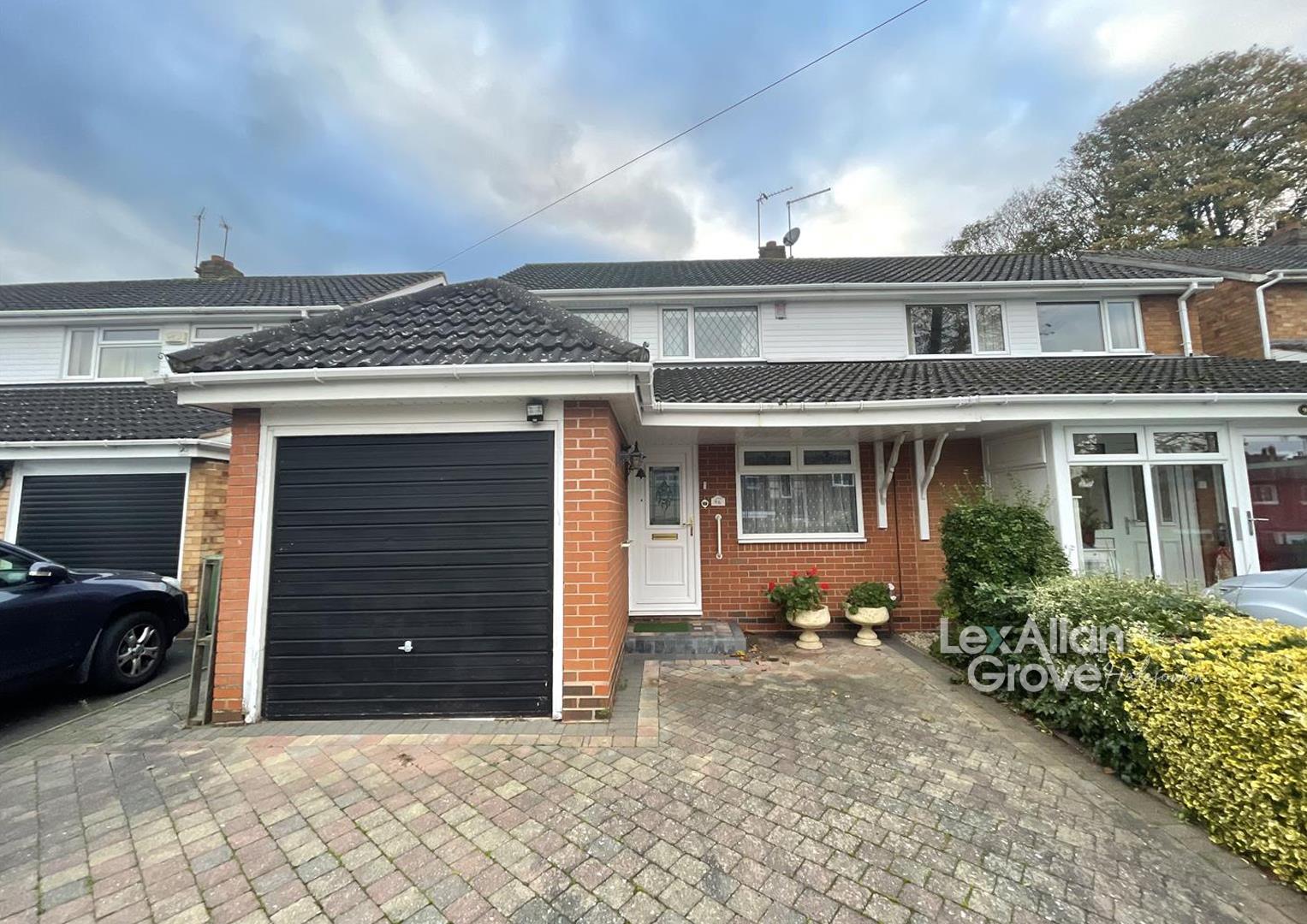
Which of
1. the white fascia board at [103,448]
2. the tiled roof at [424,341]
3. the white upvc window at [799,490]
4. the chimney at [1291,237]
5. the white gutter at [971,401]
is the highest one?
the chimney at [1291,237]

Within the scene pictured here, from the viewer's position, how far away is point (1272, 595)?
3912 millimetres

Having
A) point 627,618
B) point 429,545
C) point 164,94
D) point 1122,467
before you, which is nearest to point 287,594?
point 429,545

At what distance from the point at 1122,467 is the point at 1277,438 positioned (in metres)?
2.05

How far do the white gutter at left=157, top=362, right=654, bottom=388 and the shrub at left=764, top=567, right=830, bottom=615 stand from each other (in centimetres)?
394

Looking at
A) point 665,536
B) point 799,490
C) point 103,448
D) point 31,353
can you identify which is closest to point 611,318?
point 665,536

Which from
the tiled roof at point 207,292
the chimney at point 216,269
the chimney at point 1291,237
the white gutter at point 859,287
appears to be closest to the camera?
the white gutter at point 859,287

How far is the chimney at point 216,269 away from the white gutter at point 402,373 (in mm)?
13008

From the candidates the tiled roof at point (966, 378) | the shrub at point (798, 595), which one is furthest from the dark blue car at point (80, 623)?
the shrub at point (798, 595)

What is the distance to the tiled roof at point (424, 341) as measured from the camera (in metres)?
3.84

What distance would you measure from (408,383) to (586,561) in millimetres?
1980

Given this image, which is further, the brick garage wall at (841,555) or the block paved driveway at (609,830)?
the brick garage wall at (841,555)

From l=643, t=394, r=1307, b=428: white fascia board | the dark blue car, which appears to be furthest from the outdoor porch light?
the dark blue car

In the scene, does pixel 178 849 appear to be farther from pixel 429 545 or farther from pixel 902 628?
pixel 902 628

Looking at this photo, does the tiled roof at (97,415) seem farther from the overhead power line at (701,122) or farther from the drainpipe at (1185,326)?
the drainpipe at (1185,326)
